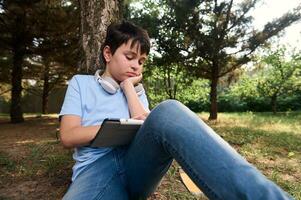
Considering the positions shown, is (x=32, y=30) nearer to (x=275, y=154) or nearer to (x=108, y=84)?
(x=275, y=154)

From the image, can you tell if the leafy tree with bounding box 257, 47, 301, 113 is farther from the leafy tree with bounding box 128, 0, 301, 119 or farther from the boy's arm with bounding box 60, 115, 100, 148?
the boy's arm with bounding box 60, 115, 100, 148

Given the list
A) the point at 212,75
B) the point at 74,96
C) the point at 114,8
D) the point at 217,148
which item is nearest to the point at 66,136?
the point at 74,96

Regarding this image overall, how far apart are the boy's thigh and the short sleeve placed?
0.28 m

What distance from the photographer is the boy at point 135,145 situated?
1371mm

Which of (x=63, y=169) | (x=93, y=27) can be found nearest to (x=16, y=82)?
(x=63, y=169)

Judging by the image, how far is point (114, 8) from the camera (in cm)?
307

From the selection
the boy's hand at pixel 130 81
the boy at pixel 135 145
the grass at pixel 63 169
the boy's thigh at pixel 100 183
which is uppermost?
the boy's hand at pixel 130 81

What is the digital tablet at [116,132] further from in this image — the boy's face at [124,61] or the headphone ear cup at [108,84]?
the boy's face at [124,61]

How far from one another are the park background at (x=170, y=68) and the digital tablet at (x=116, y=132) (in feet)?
3.76

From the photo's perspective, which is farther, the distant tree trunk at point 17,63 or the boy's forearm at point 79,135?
the distant tree trunk at point 17,63

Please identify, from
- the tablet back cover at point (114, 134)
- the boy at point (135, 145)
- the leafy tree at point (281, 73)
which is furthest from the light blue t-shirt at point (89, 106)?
the leafy tree at point (281, 73)

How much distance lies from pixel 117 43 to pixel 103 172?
2.41 ft

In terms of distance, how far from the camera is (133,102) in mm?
2066

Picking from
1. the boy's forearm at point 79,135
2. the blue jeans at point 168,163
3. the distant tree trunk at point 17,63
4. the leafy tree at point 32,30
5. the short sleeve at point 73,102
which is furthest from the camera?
the distant tree trunk at point 17,63
